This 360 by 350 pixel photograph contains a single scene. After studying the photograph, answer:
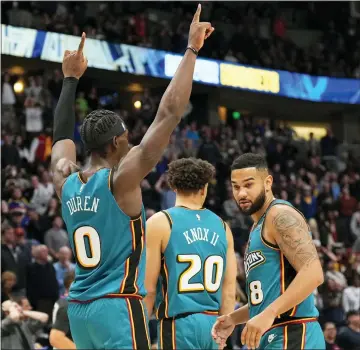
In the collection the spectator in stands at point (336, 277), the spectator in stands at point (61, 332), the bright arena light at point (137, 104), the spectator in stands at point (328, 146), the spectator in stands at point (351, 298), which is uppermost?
the bright arena light at point (137, 104)

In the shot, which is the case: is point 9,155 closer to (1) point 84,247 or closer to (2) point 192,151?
(2) point 192,151

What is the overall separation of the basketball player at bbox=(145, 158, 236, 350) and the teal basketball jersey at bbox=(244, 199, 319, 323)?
0.84m

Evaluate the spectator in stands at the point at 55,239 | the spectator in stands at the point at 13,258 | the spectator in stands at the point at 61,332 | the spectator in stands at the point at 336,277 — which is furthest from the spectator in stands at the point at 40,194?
the spectator in stands at the point at 61,332

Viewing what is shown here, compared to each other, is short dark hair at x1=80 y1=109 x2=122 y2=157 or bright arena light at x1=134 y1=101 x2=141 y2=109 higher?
bright arena light at x1=134 y1=101 x2=141 y2=109

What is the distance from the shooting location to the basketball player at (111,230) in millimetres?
4676

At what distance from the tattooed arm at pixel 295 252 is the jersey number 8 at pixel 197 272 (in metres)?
1.00

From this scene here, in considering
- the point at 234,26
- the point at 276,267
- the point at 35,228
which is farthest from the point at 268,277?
the point at 234,26

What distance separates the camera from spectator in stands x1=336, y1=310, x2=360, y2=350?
13195 mm

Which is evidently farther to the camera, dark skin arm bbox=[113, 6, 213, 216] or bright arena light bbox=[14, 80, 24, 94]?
bright arena light bbox=[14, 80, 24, 94]

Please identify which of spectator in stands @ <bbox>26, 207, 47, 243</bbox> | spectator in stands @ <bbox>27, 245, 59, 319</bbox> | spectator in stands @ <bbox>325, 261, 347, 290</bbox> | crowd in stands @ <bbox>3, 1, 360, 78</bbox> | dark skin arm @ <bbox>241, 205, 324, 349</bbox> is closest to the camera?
dark skin arm @ <bbox>241, 205, 324, 349</bbox>

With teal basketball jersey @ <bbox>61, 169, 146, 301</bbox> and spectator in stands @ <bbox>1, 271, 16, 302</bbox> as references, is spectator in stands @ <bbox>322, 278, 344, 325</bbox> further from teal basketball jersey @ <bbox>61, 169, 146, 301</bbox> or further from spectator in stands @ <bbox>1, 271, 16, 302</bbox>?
teal basketball jersey @ <bbox>61, 169, 146, 301</bbox>

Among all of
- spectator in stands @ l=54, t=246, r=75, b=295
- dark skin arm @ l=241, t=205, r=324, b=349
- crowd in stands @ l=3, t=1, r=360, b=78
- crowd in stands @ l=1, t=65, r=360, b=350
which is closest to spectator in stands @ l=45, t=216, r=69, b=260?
crowd in stands @ l=1, t=65, r=360, b=350

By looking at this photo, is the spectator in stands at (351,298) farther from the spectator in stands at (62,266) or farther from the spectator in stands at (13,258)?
the spectator in stands at (13,258)

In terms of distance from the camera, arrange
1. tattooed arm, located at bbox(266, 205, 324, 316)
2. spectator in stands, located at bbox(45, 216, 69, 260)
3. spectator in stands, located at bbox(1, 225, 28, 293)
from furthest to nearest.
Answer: spectator in stands, located at bbox(45, 216, 69, 260)
spectator in stands, located at bbox(1, 225, 28, 293)
tattooed arm, located at bbox(266, 205, 324, 316)
